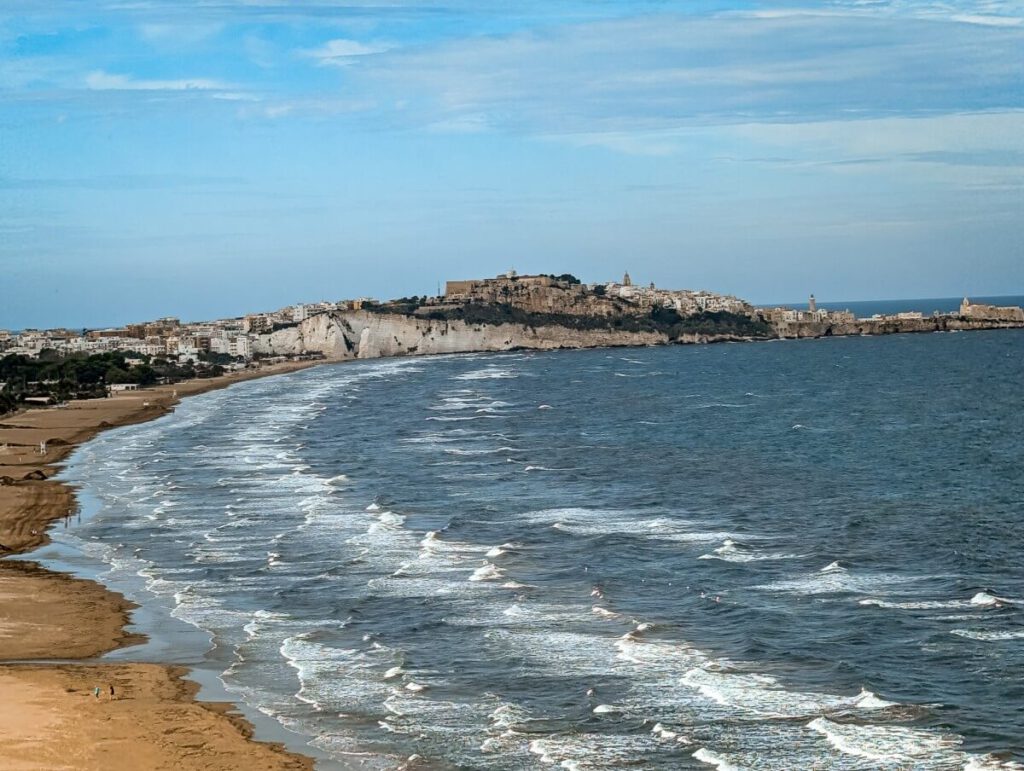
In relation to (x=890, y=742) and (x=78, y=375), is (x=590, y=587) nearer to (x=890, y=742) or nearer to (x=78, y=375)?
(x=890, y=742)

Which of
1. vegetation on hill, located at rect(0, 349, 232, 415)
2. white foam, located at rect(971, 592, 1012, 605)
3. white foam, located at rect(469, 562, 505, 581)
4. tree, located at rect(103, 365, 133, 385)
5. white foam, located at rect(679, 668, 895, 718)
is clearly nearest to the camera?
white foam, located at rect(679, 668, 895, 718)

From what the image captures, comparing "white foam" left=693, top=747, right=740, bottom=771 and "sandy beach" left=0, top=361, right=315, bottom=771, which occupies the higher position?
"sandy beach" left=0, top=361, right=315, bottom=771

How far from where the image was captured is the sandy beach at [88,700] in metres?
19.9

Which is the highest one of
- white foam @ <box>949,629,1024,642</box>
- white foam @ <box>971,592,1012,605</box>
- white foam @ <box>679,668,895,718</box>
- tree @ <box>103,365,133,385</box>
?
tree @ <box>103,365,133,385</box>

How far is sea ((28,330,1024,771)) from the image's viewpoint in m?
20.9

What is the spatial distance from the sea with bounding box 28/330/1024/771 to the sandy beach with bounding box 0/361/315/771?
757mm

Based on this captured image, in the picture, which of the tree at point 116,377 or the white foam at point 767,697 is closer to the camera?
the white foam at point 767,697

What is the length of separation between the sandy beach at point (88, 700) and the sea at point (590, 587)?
757 mm

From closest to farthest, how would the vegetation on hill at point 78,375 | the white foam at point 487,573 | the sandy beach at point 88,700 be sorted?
the sandy beach at point 88,700 → the white foam at point 487,573 → the vegetation on hill at point 78,375

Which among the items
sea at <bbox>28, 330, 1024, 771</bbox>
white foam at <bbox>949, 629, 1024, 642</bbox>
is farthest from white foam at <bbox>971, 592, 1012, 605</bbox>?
white foam at <bbox>949, 629, 1024, 642</bbox>

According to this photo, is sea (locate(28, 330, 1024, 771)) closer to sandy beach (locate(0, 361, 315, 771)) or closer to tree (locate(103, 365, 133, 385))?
sandy beach (locate(0, 361, 315, 771))

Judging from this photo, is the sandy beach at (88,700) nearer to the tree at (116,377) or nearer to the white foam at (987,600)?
the white foam at (987,600)

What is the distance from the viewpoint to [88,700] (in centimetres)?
2267

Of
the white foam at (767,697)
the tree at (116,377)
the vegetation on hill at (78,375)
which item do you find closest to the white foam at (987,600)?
the white foam at (767,697)
